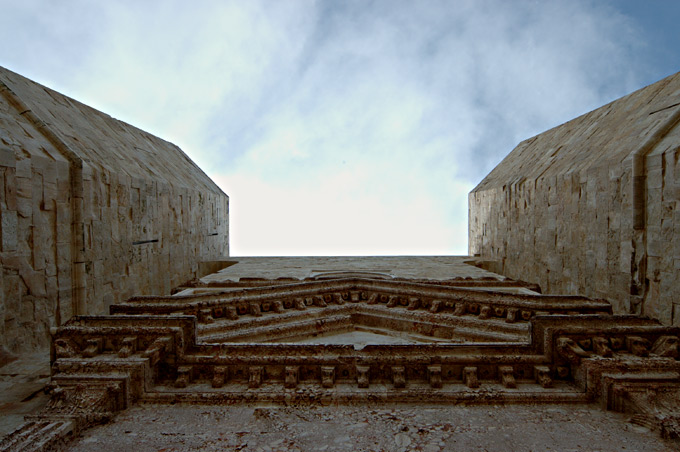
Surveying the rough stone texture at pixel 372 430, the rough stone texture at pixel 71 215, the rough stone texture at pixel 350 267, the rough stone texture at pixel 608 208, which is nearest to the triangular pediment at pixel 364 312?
the rough stone texture at pixel 608 208

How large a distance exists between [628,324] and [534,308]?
1097 mm

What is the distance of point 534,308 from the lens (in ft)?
18.1

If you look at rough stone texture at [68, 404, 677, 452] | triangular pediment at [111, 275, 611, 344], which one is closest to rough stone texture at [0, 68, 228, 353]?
triangular pediment at [111, 275, 611, 344]

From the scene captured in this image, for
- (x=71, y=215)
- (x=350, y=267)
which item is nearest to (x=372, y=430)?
(x=71, y=215)

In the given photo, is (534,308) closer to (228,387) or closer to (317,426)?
(317,426)

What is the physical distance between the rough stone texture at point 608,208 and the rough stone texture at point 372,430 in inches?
105

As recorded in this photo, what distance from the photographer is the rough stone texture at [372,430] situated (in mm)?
3199

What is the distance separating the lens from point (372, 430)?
3.43 m

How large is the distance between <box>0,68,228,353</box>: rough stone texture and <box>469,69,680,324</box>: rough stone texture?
8.38m

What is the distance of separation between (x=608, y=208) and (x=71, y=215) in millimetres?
8626

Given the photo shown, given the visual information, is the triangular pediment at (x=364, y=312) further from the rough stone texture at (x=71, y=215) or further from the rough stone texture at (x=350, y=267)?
the rough stone texture at (x=350, y=267)

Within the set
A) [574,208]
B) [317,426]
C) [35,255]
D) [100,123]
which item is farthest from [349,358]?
[100,123]

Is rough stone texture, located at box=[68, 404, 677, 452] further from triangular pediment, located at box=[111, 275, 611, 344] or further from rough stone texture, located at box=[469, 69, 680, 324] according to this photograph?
rough stone texture, located at box=[469, 69, 680, 324]

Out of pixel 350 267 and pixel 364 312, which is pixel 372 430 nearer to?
pixel 364 312
